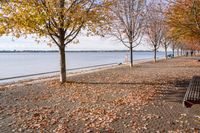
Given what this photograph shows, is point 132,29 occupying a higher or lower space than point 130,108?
higher

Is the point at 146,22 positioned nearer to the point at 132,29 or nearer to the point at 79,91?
the point at 132,29

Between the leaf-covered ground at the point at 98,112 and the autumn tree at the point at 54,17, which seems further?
the autumn tree at the point at 54,17

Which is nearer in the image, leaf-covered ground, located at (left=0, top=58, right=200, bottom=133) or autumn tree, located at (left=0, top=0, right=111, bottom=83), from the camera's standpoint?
leaf-covered ground, located at (left=0, top=58, right=200, bottom=133)

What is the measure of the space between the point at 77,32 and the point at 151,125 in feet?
32.9

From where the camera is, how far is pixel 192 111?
314 inches

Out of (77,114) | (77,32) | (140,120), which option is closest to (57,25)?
(77,32)

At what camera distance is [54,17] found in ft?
45.8

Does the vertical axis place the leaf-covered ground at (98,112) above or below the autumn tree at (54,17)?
below

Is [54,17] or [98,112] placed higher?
[54,17]

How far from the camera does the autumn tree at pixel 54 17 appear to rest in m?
12.8

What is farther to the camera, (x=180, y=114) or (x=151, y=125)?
(x=180, y=114)

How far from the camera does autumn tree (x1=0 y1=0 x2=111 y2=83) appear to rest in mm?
12797

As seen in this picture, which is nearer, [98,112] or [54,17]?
[98,112]

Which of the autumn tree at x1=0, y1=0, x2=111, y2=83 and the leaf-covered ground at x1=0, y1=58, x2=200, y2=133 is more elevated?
the autumn tree at x1=0, y1=0, x2=111, y2=83
